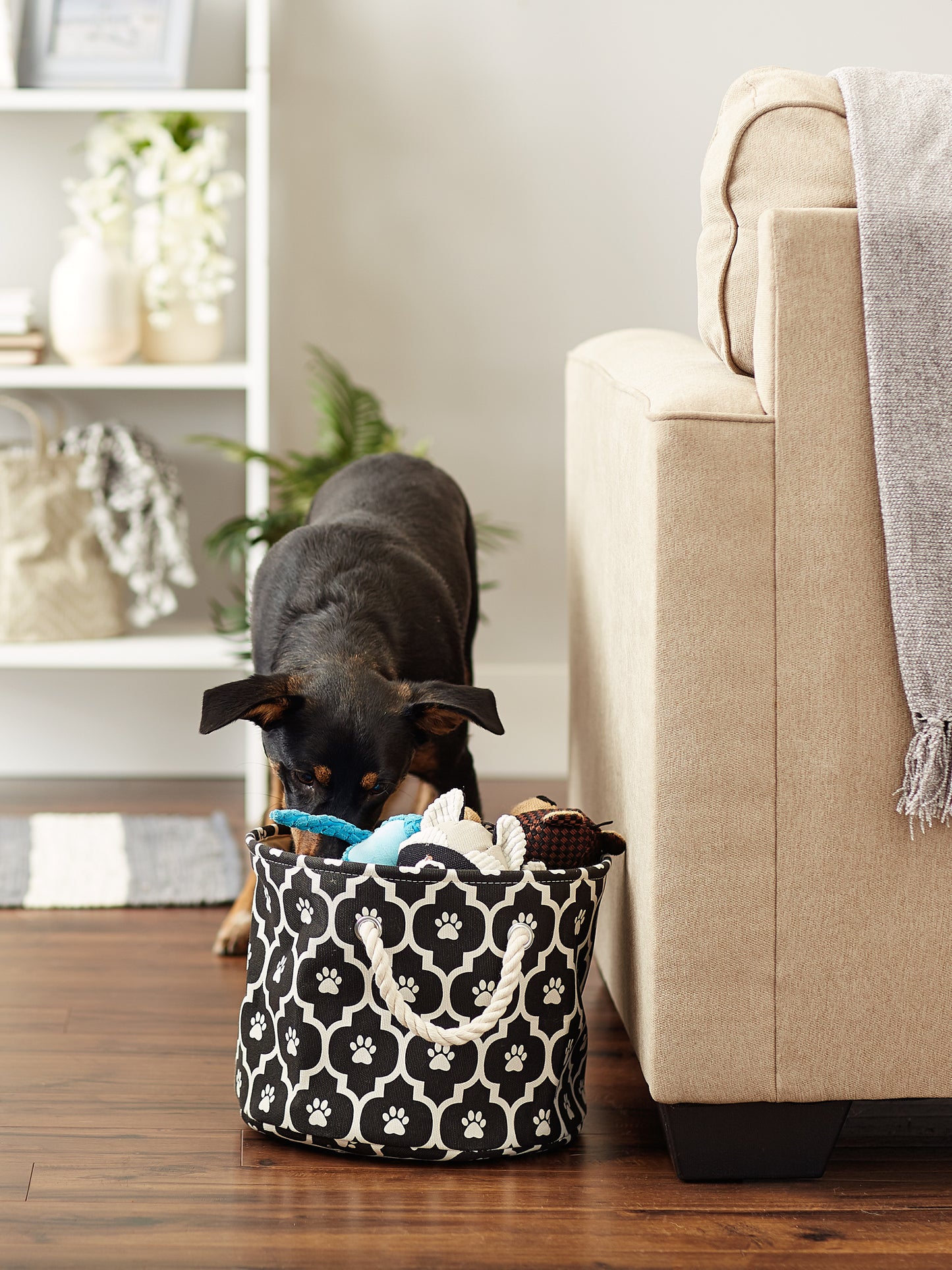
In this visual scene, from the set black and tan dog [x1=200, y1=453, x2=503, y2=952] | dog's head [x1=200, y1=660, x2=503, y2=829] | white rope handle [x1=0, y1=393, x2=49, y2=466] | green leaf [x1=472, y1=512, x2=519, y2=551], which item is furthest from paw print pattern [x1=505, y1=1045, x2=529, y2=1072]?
white rope handle [x1=0, y1=393, x2=49, y2=466]

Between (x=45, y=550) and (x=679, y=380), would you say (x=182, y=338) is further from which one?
(x=679, y=380)

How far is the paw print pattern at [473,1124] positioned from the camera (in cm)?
133

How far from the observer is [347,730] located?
1682 millimetres

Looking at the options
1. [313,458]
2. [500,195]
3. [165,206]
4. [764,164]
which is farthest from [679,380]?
[500,195]

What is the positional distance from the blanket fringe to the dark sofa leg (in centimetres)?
31

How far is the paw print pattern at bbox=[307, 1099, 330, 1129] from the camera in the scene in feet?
4.38

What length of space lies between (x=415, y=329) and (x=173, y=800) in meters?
1.20

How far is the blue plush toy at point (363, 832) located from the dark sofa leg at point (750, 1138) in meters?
0.38

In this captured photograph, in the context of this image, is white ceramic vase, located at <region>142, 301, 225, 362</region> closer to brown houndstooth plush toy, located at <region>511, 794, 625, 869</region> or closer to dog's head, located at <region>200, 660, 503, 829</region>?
dog's head, located at <region>200, 660, 503, 829</region>

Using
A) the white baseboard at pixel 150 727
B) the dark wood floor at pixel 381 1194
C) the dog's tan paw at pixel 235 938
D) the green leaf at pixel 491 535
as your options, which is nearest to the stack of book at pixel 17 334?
the white baseboard at pixel 150 727

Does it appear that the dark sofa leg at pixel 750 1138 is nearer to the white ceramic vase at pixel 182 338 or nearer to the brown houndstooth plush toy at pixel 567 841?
the brown houndstooth plush toy at pixel 567 841

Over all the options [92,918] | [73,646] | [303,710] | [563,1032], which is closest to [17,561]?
[73,646]

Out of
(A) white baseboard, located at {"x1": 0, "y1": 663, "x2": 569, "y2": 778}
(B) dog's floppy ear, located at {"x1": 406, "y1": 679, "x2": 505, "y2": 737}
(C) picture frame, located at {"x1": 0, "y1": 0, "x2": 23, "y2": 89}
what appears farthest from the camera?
(A) white baseboard, located at {"x1": 0, "y1": 663, "x2": 569, "y2": 778}

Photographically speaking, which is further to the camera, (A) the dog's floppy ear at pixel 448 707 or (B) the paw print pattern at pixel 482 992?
(A) the dog's floppy ear at pixel 448 707
